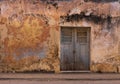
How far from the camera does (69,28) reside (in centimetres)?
2073

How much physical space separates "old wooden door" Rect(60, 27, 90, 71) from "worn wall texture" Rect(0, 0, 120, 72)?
0.38m

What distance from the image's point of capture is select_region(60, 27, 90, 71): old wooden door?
67.5 ft

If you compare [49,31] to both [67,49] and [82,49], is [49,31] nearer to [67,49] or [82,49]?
[67,49]

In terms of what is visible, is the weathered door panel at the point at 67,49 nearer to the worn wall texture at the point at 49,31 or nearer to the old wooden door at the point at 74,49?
the old wooden door at the point at 74,49

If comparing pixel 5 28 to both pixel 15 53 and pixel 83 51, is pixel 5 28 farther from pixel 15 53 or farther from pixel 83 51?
pixel 83 51

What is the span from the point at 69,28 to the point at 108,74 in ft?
10.8

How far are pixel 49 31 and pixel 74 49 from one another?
5.60 feet
